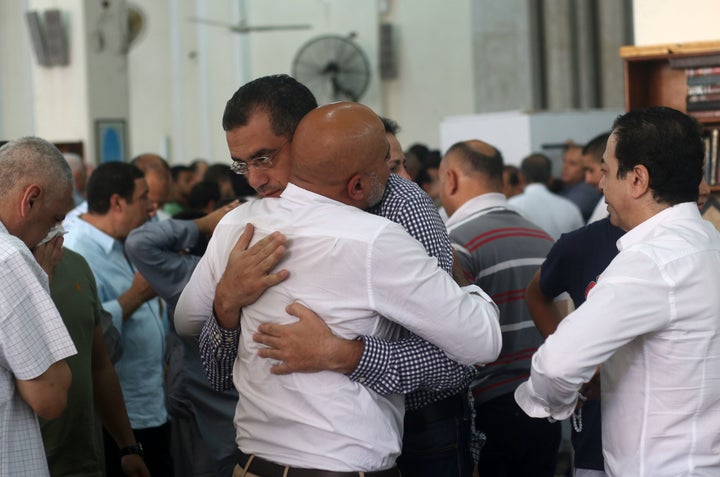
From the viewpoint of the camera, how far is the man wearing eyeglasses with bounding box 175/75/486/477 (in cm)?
223

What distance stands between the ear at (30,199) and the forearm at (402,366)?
93 centimetres

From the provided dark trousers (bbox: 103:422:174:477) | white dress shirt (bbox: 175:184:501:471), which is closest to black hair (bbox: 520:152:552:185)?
dark trousers (bbox: 103:422:174:477)

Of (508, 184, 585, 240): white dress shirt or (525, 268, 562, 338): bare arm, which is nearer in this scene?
(525, 268, 562, 338): bare arm

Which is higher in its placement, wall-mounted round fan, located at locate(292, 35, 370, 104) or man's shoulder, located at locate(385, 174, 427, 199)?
wall-mounted round fan, located at locate(292, 35, 370, 104)

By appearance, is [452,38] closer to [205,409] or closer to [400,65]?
[400,65]

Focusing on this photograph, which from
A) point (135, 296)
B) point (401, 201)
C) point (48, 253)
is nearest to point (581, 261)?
point (401, 201)

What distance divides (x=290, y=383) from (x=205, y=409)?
1.21 metres

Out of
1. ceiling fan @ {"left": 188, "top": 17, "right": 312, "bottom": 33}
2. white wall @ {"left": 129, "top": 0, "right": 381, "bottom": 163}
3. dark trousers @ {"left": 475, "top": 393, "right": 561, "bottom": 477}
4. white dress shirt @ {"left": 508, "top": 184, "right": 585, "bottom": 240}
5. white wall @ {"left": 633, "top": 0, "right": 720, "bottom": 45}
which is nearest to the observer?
dark trousers @ {"left": 475, "top": 393, "right": 561, "bottom": 477}

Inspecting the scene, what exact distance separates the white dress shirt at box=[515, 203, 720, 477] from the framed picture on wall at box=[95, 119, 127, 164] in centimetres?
815

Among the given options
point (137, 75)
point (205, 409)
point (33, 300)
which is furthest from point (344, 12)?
point (33, 300)

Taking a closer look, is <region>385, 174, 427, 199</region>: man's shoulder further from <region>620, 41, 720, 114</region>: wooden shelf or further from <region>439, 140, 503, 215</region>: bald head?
<region>620, 41, 720, 114</region>: wooden shelf

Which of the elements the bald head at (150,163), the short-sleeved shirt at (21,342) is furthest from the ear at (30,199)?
the bald head at (150,163)

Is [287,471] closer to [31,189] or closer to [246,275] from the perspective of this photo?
[246,275]

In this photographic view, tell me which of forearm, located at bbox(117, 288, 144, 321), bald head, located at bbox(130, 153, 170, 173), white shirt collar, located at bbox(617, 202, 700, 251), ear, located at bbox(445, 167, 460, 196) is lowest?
forearm, located at bbox(117, 288, 144, 321)
